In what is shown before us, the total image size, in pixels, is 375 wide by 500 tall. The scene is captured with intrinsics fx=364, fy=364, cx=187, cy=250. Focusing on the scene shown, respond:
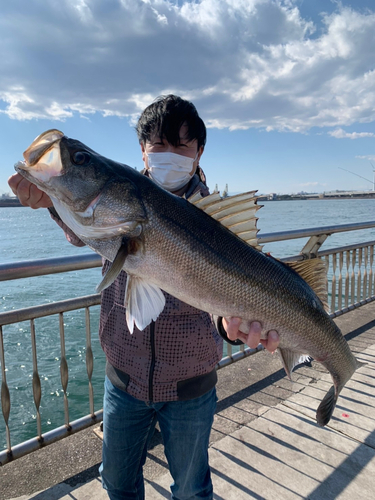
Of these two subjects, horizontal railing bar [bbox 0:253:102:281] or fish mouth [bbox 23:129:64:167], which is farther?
horizontal railing bar [bbox 0:253:102:281]

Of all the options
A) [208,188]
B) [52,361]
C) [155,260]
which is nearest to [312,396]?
[208,188]

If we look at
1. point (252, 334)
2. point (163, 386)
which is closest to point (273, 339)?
point (252, 334)

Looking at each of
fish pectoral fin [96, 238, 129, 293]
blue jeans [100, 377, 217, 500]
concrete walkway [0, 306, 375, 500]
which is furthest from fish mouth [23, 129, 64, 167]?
concrete walkway [0, 306, 375, 500]

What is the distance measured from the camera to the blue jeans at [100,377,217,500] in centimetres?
187

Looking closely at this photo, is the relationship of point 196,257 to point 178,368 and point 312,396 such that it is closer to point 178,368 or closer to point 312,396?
point 178,368

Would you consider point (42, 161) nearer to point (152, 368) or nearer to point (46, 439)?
point (152, 368)

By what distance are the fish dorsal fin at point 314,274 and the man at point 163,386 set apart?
0.40 m

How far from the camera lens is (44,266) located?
2.34 metres

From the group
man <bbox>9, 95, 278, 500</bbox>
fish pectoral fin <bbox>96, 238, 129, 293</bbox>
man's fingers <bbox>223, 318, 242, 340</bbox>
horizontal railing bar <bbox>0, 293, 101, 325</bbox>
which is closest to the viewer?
fish pectoral fin <bbox>96, 238, 129, 293</bbox>

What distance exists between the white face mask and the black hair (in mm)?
108

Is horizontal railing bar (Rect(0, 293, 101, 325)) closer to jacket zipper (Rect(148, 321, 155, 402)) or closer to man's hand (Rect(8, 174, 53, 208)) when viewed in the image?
jacket zipper (Rect(148, 321, 155, 402))

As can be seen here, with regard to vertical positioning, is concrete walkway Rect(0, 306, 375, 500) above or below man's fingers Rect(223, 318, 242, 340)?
below

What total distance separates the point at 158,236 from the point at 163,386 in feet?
2.61

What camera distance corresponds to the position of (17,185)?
5.64 ft
